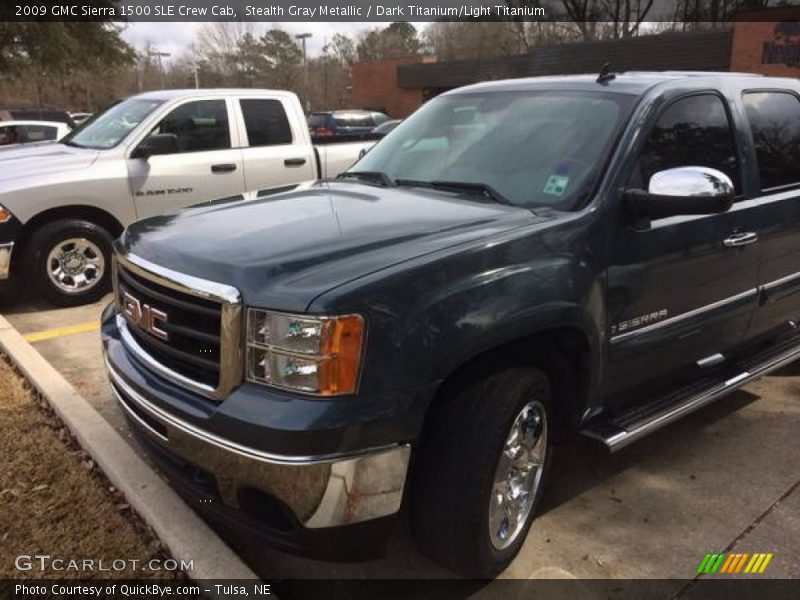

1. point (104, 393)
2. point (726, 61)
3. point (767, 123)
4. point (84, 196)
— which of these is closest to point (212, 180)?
point (84, 196)

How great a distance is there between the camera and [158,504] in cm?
302

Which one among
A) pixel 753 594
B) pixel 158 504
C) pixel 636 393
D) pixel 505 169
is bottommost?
pixel 753 594

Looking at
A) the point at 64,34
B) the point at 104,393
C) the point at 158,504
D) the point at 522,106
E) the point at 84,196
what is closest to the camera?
the point at 158,504

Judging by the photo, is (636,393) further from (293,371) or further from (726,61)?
(726,61)

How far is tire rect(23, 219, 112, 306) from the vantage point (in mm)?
6121

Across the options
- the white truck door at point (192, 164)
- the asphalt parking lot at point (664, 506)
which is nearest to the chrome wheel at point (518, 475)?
the asphalt parking lot at point (664, 506)

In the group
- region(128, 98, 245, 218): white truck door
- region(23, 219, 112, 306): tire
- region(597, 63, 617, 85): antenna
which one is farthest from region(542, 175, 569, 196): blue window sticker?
region(23, 219, 112, 306): tire

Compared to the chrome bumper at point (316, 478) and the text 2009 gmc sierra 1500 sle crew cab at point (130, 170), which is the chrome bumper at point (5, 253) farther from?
the chrome bumper at point (316, 478)

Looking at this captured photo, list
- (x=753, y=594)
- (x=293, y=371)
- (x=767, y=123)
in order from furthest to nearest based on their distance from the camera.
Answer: (x=767, y=123)
(x=753, y=594)
(x=293, y=371)

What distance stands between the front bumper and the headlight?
5.2 inches

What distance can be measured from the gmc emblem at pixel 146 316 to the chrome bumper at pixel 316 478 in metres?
0.43

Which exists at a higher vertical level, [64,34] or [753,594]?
[64,34]

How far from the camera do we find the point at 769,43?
2386 centimetres

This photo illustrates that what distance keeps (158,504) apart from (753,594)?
7.79ft
